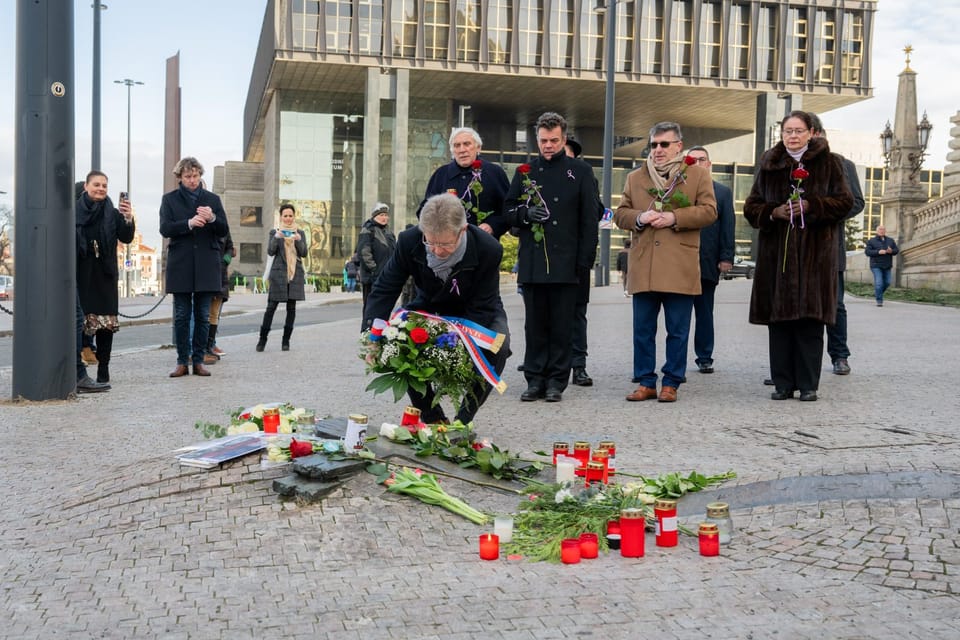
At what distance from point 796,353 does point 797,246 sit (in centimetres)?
80

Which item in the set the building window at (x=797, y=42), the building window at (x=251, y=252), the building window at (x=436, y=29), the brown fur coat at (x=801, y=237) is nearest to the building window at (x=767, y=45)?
the building window at (x=797, y=42)

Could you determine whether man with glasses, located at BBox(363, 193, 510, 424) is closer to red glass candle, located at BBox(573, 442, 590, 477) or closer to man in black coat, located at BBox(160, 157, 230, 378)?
red glass candle, located at BBox(573, 442, 590, 477)

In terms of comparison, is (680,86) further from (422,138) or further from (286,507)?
(286,507)

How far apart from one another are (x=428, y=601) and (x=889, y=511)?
1.96m

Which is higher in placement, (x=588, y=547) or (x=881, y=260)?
(x=881, y=260)

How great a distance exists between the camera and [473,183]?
7.73m

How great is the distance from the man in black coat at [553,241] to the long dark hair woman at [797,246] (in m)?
1.22

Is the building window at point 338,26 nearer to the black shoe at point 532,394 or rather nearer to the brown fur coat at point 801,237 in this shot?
the black shoe at point 532,394

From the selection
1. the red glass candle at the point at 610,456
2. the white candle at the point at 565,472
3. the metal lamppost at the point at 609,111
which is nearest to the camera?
the white candle at the point at 565,472

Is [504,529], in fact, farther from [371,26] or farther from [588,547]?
[371,26]

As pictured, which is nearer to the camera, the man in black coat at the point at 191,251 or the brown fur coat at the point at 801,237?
the brown fur coat at the point at 801,237

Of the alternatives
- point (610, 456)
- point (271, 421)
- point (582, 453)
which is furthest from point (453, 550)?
point (271, 421)

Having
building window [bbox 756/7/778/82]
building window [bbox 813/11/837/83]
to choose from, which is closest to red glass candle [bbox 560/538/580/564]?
building window [bbox 756/7/778/82]

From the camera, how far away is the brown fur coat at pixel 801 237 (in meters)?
7.33
